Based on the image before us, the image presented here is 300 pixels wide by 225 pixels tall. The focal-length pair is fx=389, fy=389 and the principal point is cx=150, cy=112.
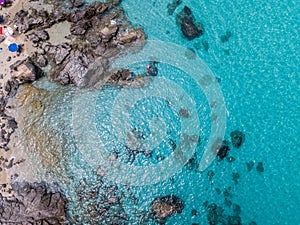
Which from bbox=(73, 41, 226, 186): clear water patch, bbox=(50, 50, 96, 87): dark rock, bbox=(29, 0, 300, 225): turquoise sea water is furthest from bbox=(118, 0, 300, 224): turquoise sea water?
bbox=(50, 50, 96, 87): dark rock

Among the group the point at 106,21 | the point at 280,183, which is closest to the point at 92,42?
the point at 106,21

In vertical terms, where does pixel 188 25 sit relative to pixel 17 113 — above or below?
above

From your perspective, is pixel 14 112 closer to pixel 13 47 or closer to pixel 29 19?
pixel 13 47

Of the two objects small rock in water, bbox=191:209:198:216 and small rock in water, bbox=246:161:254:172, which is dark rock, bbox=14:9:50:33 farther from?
small rock in water, bbox=246:161:254:172

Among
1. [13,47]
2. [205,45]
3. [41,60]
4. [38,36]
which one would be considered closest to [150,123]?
[205,45]

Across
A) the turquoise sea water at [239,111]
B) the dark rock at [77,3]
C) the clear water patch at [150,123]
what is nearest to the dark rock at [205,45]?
the turquoise sea water at [239,111]

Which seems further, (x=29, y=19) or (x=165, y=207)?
(x=29, y=19)
